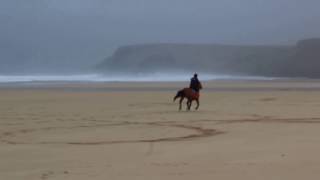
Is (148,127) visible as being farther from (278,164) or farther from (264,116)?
(278,164)

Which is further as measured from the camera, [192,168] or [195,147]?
[195,147]

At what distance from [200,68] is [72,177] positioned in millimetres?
143715

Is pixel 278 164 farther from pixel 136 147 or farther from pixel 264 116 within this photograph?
pixel 264 116

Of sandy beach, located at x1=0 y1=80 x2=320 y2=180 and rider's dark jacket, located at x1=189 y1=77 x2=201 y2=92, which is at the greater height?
rider's dark jacket, located at x1=189 y1=77 x2=201 y2=92

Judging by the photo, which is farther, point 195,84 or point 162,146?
point 195,84

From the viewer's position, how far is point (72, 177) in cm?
888

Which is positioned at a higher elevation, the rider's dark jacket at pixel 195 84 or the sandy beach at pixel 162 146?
the rider's dark jacket at pixel 195 84

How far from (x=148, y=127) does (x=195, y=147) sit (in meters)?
5.42

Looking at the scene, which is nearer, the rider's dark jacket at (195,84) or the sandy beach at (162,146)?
the sandy beach at (162,146)

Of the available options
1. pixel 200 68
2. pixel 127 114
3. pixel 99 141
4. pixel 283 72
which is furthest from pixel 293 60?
pixel 99 141

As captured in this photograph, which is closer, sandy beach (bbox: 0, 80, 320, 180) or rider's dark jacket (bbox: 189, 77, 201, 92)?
sandy beach (bbox: 0, 80, 320, 180)

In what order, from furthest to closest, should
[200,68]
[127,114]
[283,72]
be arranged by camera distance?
[200,68] → [283,72] → [127,114]

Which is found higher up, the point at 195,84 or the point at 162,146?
the point at 195,84

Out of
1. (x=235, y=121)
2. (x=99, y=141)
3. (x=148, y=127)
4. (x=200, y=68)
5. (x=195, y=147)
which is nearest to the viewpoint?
(x=195, y=147)
